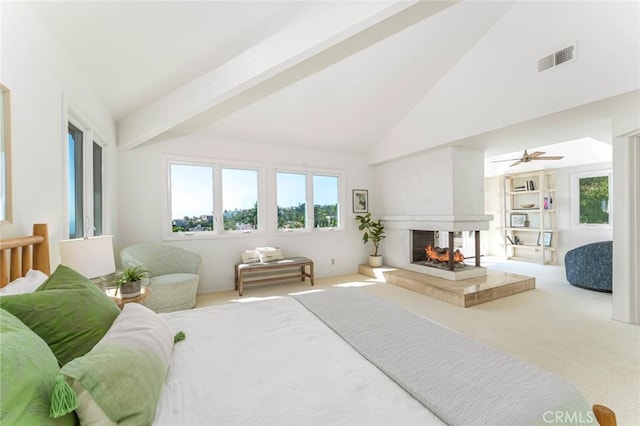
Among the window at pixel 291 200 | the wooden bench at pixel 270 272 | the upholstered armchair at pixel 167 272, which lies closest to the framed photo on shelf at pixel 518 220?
the window at pixel 291 200

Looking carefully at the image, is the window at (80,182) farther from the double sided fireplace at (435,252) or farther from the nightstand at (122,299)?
the double sided fireplace at (435,252)

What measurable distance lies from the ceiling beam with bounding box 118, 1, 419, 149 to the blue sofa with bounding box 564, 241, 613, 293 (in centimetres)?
462

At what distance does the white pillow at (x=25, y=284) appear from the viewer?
44.7 inches

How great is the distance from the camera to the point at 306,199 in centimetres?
541

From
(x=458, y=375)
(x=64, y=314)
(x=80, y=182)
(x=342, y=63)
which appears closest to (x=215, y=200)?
(x=80, y=182)

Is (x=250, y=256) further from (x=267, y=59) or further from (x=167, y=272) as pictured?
(x=267, y=59)

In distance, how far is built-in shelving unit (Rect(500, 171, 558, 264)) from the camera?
21.1ft

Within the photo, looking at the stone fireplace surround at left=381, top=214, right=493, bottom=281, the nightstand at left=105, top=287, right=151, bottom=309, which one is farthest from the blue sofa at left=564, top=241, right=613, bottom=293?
the nightstand at left=105, top=287, right=151, bottom=309

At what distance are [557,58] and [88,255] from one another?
483 cm

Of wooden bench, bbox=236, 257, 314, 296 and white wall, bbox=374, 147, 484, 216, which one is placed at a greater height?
white wall, bbox=374, 147, 484, 216

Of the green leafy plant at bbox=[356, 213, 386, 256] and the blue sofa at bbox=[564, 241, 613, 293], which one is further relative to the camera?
the green leafy plant at bbox=[356, 213, 386, 256]

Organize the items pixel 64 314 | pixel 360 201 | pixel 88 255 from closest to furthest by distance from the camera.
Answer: pixel 64 314
pixel 88 255
pixel 360 201

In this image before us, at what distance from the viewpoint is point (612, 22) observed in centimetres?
262

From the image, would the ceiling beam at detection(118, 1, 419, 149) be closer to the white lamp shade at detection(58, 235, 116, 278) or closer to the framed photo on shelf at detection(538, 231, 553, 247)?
the white lamp shade at detection(58, 235, 116, 278)
